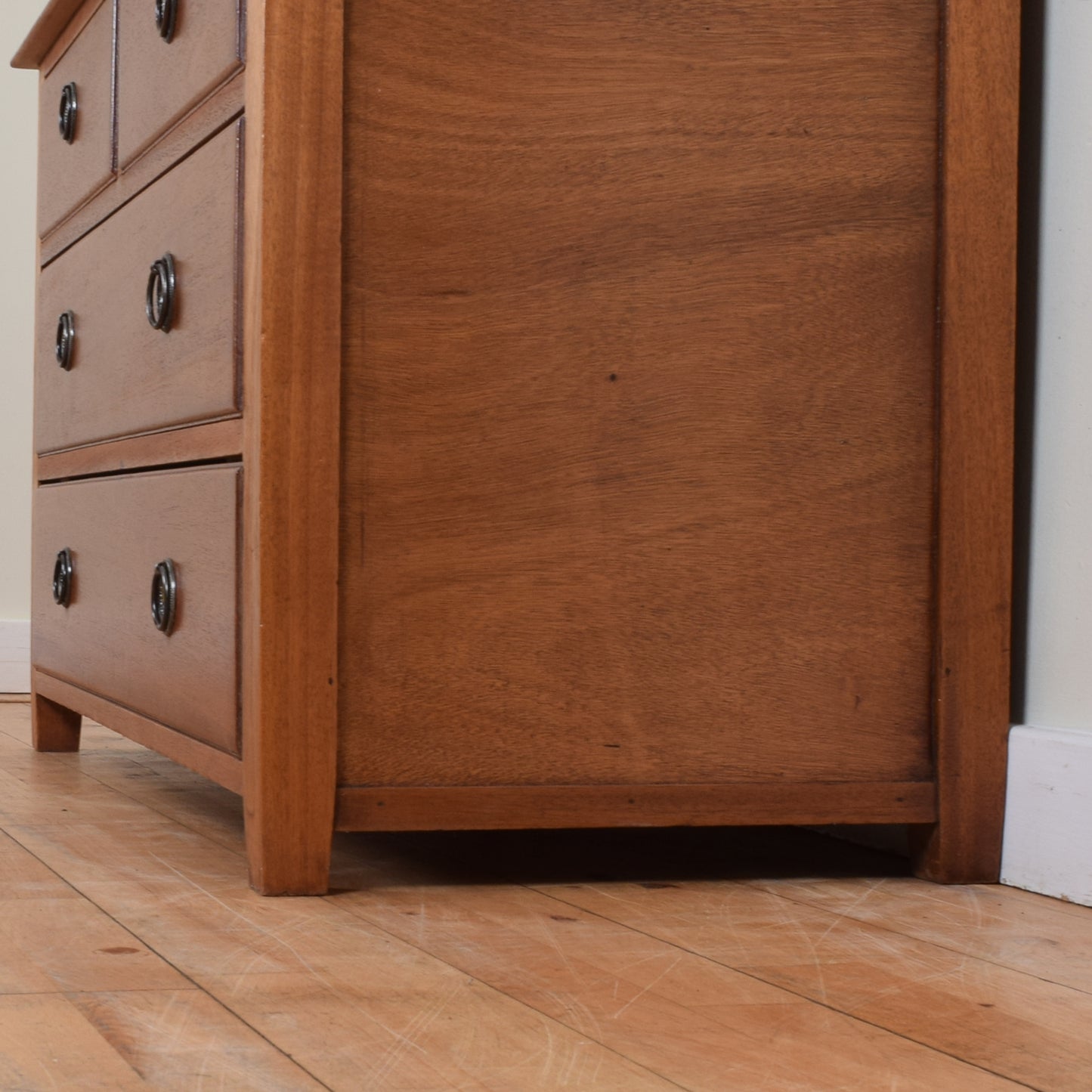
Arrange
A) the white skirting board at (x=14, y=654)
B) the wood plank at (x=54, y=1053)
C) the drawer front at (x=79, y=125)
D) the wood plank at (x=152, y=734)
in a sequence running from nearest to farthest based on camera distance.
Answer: the wood plank at (x=54, y=1053), the wood plank at (x=152, y=734), the drawer front at (x=79, y=125), the white skirting board at (x=14, y=654)

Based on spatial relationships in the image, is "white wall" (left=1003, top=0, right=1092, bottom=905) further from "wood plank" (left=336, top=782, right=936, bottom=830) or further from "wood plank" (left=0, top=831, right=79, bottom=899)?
"wood plank" (left=0, top=831, right=79, bottom=899)

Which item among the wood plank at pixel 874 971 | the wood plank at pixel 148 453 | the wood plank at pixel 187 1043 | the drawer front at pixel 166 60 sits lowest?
the wood plank at pixel 874 971

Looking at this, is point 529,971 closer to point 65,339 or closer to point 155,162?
point 155,162

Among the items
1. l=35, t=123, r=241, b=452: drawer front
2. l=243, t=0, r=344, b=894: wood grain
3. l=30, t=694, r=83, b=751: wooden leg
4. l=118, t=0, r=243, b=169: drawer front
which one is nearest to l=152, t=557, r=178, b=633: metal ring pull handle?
l=35, t=123, r=241, b=452: drawer front

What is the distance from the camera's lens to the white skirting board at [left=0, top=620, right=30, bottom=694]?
9.16 ft

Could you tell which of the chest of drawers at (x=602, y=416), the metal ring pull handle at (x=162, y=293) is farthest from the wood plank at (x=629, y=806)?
the metal ring pull handle at (x=162, y=293)

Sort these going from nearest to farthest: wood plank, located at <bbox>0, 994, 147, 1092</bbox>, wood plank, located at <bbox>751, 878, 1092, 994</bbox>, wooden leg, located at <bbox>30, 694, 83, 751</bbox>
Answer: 1. wood plank, located at <bbox>0, 994, 147, 1092</bbox>
2. wood plank, located at <bbox>751, 878, 1092, 994</bbox>
3. wooden leg, located at <bbox>30, 694, 83, 751</bbox>

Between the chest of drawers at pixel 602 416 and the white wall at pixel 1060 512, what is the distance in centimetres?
4

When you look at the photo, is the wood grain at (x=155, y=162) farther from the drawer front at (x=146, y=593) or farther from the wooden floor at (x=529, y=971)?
the wooden floor at (x=529, y=971)

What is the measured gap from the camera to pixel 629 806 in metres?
1.20

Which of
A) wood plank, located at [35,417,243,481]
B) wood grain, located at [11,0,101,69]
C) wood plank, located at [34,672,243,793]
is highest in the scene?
wood grain, located at [11,0,101,69]

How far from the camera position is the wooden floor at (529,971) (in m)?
0.75

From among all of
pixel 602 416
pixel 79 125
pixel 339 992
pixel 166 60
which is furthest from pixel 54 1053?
pixel 79 125

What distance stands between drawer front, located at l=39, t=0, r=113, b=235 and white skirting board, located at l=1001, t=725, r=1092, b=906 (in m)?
1.06
